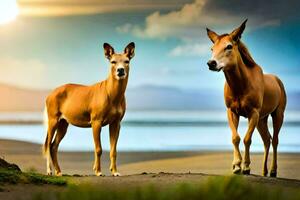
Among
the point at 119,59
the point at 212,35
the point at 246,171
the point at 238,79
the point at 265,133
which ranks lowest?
the point at 246,171

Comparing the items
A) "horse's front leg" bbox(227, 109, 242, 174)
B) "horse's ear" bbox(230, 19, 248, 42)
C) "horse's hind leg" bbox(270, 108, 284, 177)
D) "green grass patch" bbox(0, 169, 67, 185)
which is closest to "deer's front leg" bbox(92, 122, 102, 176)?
"green grass patch" bbox(0, 169, 67, 185)

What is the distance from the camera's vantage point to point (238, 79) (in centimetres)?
820

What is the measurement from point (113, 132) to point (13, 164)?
1.16 metres

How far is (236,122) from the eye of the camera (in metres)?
8.23

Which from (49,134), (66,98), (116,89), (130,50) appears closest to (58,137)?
(49,134)

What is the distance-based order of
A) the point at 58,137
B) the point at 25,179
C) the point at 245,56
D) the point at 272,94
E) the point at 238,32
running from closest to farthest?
the point at 25,179, the point at 238,32, the point at 245,56, the point at 272,94, the point at 58,137

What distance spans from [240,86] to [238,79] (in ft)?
0.27

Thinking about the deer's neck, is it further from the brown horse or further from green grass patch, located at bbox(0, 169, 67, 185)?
green grass patch, located at bbox(0, 169, 67, 185)

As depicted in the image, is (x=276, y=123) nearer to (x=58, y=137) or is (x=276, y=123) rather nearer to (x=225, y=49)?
(x=225, y=49)

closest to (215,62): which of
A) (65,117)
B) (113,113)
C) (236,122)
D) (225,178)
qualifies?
(236,122)

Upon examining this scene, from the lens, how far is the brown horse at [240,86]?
26.1ft

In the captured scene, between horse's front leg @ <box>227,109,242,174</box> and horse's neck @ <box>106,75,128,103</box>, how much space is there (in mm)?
1197

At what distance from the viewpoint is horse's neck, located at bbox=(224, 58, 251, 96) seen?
26.9ft

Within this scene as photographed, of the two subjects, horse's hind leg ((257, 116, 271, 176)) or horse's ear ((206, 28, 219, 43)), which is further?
horse's hind leg ((257, 116, 271, 176))
